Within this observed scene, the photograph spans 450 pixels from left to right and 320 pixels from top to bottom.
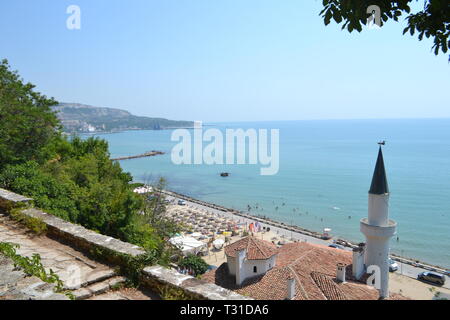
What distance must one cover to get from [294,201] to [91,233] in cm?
4880

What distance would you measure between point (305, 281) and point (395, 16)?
1176 cm

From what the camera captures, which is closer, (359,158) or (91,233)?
(91,233)

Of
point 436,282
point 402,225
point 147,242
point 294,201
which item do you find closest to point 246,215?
point 294,201

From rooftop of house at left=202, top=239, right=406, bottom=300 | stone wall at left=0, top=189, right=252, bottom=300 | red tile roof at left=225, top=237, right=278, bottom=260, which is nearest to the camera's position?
stone wall at left=0, top=189, right=252, bottom=300

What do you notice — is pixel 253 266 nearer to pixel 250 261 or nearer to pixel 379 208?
pixel 250 261

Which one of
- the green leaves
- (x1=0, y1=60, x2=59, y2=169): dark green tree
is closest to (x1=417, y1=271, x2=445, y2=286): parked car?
(x1=0, y1=60, x2=59, y2=169): dark green tree

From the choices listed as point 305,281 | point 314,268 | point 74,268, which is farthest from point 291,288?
point 74,268

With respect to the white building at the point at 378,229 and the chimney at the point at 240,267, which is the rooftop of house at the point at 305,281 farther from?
the white building at the point at 378,229

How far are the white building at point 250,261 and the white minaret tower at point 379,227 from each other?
4.52 metres

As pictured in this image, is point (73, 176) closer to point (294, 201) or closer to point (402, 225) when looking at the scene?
point (402, 225)

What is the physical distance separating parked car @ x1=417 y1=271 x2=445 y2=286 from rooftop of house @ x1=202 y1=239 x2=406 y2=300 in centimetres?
1145

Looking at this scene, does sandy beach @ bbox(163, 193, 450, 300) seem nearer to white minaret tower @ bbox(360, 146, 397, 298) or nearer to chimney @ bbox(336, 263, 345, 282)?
white minaret tower @ bbox(360, 146, 397, 298)

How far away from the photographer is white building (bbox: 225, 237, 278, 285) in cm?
1431

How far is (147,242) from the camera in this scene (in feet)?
32.6
